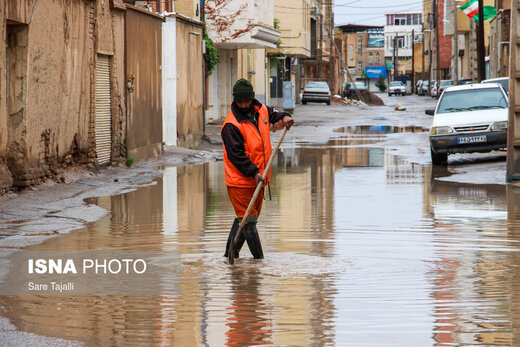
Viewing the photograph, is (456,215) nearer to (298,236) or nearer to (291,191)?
(298,236)

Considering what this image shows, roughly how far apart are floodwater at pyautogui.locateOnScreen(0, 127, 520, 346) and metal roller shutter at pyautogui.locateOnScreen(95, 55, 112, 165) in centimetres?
346

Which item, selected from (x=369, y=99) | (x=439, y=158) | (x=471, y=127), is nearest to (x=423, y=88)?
(x=369, y=99)

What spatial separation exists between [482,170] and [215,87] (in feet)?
79.4

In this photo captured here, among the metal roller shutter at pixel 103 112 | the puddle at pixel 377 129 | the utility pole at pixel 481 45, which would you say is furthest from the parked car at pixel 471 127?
the utility pole at pixel 481 45

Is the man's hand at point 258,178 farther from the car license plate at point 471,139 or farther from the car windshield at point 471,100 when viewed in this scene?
the car windshield at point 471,100

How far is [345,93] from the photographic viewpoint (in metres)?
95.2

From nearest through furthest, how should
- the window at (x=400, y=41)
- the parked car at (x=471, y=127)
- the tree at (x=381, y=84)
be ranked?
the parked car at (x=471, y=127) < the tree at (x=381, y=84) < the window at (x=400, y=41)

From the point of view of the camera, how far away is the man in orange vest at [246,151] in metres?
8.84

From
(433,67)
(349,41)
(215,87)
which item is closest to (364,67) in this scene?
(349,41)

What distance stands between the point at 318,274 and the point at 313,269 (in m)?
0.28

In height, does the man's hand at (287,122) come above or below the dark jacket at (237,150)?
above

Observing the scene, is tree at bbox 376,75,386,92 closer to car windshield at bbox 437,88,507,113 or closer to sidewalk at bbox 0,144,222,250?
car windshield at bbox 437,88,507,113

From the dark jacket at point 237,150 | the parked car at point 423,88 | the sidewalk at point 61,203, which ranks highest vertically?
the parked car at point 423,88

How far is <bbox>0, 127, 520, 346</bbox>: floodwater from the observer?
6148 millimetres
